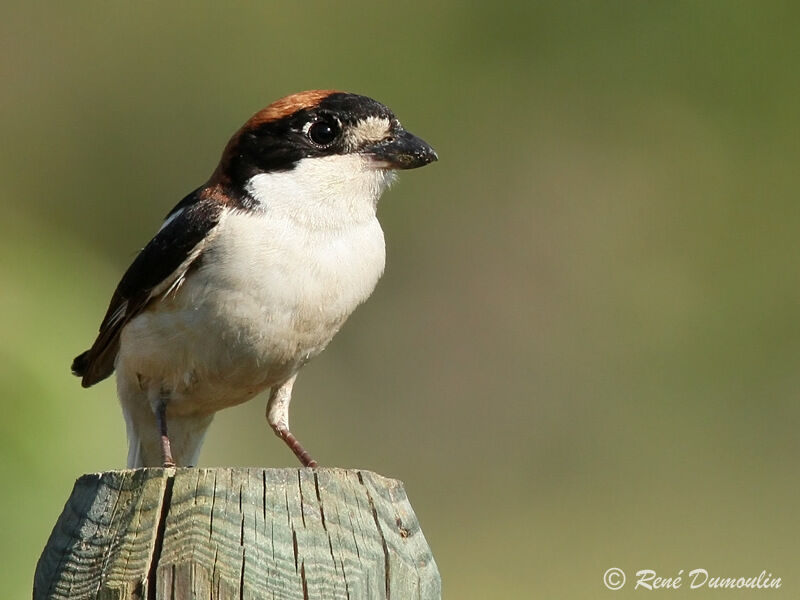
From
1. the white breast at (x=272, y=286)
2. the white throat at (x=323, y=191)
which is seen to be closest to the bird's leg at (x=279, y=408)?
the white breast at (x=272, y=286)

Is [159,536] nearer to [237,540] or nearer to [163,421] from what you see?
[237,540]

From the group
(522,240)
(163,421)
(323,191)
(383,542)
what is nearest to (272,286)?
(323,191)

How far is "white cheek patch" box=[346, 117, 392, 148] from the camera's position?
4332 millimetres

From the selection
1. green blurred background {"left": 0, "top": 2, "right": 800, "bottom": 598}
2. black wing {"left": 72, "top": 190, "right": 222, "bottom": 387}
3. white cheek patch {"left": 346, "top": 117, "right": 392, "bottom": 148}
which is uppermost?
white cheek patch {"left": 346, "top": 117, "right": 392, "bottom": 148}

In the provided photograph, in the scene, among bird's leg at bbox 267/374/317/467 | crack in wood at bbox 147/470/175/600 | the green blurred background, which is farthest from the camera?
the green blurred background

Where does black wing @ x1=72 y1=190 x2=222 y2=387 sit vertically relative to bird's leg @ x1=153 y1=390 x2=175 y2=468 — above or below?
above

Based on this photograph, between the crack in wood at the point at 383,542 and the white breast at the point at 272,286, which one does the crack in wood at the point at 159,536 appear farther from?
the white breast at the point at 272,286

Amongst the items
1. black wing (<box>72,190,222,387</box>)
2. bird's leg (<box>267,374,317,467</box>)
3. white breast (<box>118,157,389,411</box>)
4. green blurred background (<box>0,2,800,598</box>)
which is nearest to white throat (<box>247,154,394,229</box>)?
white breast (<box>118,157,389,411</box>)

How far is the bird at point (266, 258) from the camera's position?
4105 millimetres

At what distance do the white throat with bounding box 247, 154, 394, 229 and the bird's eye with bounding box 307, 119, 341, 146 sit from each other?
0.06 metres

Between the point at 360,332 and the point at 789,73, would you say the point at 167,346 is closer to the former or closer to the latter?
the point at 360,332

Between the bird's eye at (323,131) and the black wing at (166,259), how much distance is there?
39 centimetres

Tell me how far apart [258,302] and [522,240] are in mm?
6548

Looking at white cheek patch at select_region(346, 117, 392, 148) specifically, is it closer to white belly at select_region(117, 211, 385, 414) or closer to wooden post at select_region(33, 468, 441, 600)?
white belly at select_region(117, 211, 385, 414)
